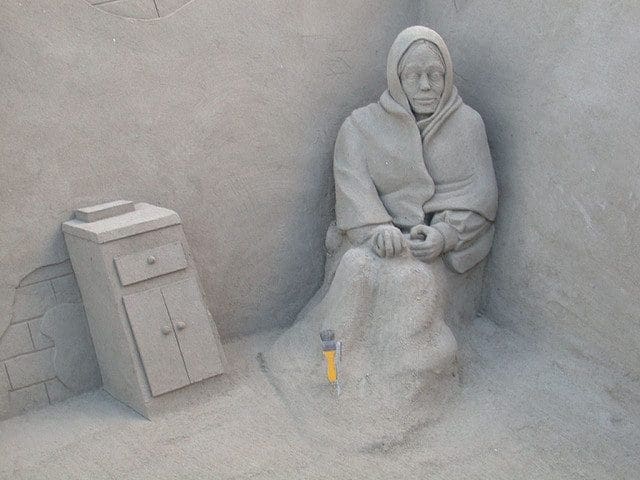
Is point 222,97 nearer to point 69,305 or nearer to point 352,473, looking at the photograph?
point 69,305

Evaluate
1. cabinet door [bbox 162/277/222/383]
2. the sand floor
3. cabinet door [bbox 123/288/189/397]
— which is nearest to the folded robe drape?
the sand floor

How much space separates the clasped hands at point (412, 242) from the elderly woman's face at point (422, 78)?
0.59 metres

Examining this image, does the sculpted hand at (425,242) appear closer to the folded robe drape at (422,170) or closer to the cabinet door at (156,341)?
the folded robe drape at (422,170)

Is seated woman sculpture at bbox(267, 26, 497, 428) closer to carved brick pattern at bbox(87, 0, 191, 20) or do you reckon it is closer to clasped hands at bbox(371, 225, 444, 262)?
clasped hands at bbox(371, 225, 444, 262)

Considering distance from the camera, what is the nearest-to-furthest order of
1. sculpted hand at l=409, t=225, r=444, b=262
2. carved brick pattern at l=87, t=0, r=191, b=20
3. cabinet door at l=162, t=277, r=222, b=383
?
cabinet door at l=162, t=277, r=222, b=383 → sculpted hand at l=409, t=225, r=444, b=262 → carved brick pattern at l=87, t=0, r=191, b=20

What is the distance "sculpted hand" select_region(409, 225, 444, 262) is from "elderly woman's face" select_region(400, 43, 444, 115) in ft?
1.90

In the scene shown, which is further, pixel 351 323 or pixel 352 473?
pixel 351 323

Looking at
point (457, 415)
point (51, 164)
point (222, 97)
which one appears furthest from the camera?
point (222, 97)

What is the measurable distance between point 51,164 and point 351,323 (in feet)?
5.02

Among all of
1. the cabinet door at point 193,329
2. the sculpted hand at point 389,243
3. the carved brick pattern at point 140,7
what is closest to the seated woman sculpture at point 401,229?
the sculpted hand at point 389,243

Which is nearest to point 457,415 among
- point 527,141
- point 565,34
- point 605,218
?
point 605,218

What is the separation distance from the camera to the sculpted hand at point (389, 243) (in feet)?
13.2

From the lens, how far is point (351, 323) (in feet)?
13.1

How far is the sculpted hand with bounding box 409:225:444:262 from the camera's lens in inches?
162
